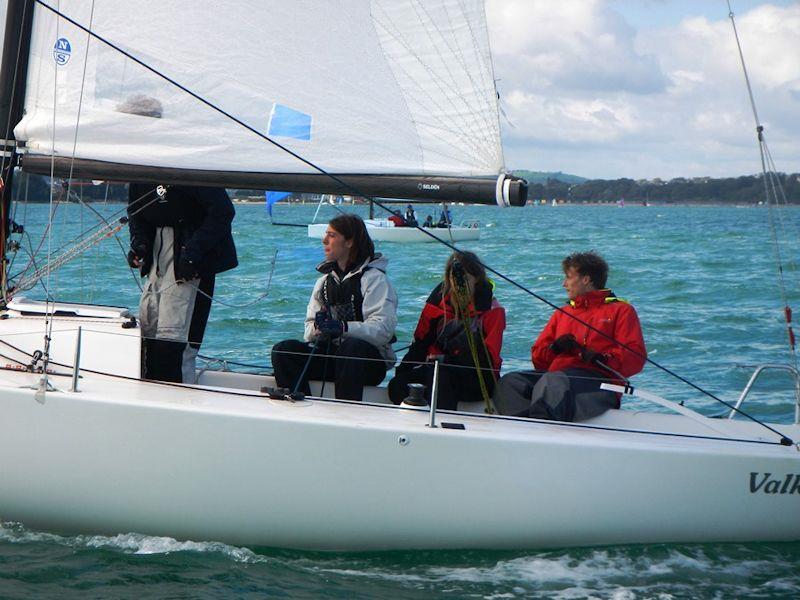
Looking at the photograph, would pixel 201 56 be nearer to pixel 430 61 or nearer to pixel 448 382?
pixel 430 61

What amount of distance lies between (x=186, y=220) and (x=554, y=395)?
69.8 inches

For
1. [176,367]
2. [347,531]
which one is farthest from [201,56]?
[347,531]

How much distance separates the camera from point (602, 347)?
4871 millimetres

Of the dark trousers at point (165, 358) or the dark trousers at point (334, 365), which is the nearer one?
the dark trousers at point (334, 365)

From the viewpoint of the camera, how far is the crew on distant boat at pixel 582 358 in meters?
4.71

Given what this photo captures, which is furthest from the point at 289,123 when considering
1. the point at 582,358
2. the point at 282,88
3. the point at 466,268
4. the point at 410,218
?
the point at 410,218

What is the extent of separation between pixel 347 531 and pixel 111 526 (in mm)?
915

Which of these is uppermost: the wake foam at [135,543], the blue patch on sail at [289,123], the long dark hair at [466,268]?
the blue patch on sail at [289,123]

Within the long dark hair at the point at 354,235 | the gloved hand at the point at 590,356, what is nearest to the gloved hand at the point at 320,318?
the long dark hair at the point at 354,235

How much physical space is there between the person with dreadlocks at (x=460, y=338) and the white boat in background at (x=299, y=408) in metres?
0.36

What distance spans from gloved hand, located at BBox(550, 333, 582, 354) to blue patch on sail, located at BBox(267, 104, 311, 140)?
136 centimetres

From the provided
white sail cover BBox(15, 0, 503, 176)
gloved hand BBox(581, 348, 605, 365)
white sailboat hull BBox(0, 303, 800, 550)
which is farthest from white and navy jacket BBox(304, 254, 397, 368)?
gloved hand BBox(581, 348, 605, 365)

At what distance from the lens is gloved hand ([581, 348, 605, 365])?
187 inches

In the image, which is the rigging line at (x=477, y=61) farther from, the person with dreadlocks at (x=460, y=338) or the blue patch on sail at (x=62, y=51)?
the blue patch on sail at (x=62, y=51)
